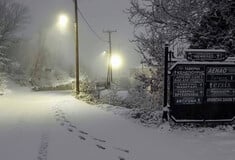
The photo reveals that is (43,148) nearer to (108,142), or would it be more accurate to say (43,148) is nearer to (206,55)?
(108,142)

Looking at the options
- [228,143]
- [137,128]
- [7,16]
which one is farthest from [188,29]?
[7,16]

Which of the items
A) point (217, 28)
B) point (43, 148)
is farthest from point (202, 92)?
point (43, 148)

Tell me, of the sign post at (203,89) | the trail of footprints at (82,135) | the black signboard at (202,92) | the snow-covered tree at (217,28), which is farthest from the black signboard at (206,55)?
the trail of footprints at (82,135)

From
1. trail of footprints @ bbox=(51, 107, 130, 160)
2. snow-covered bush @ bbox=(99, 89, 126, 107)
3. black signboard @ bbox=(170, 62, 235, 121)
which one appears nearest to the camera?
trail of footprints @ bbox=(51, 107, 130, 160)

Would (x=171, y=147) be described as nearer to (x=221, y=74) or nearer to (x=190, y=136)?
(x=190, y=136)

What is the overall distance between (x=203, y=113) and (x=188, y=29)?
3.84m

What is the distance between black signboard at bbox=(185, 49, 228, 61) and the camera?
13758 millimetres

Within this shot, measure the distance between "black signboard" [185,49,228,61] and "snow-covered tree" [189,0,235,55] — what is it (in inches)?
56.3

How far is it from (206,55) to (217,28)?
228 centimetres

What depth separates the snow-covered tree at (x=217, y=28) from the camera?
48.6 feet

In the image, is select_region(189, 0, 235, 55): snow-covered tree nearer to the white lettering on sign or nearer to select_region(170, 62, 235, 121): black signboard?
the white lettering on sign

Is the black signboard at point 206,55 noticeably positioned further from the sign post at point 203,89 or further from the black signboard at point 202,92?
the black signboard at point 202,92

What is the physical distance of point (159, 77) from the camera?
18.2 meters

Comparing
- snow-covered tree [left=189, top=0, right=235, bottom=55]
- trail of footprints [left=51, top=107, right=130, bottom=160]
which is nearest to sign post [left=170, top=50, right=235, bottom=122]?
snow-covered tree [left=189, top=0, right=235, bottom=55]
